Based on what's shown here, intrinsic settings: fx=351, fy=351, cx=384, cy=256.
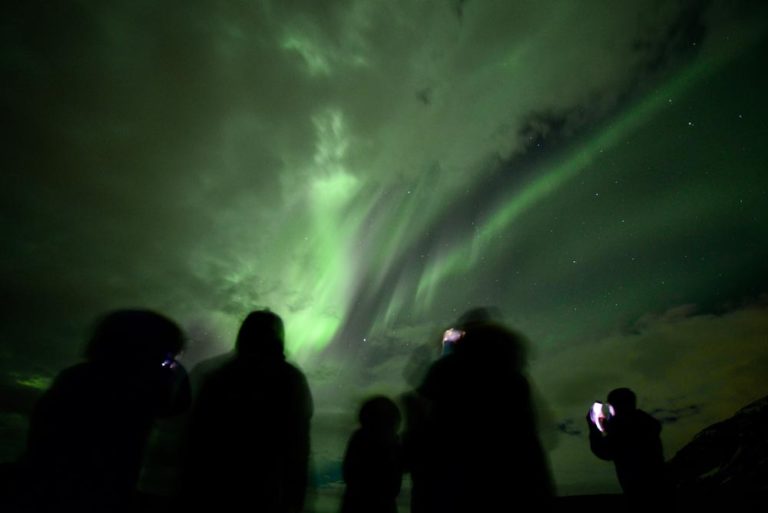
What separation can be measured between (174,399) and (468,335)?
268 cm

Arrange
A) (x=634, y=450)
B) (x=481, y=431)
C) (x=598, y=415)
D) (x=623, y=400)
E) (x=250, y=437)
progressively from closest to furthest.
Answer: (x=250, y=437), (x=481, y=431), (x=634, y=450), (x=623, y=400), (x=598, y=415)

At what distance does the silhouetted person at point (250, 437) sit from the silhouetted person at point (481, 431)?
41.7 inches

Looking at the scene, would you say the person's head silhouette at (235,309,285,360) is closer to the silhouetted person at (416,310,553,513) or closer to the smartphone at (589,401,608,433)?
the silhouetted person at (416,310,553,513)

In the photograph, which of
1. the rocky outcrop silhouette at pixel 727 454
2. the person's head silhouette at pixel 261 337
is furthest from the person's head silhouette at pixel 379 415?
the rocky outcrop silhouette at pixel 727 454

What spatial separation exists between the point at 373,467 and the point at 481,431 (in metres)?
1.46

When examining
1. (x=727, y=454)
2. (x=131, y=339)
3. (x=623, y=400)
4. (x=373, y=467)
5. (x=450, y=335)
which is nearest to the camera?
(x=131, y=339)

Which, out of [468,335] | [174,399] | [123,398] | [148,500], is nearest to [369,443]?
[468,335]

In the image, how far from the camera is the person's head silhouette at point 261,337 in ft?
10.0

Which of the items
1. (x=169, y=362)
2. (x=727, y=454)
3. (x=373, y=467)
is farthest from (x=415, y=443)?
(x=727, y=454)

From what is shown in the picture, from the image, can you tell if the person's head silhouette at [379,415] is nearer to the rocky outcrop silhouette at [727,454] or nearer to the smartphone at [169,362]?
the smartphone at [169,362]

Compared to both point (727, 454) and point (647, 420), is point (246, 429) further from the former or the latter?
point (727, 454)

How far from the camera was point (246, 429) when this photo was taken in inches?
102

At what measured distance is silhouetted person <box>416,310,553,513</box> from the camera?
2.47 meters

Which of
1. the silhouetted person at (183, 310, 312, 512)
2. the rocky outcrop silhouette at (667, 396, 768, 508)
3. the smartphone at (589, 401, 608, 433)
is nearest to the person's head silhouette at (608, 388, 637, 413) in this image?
the smartphone at (589, 401, 608, 433)
